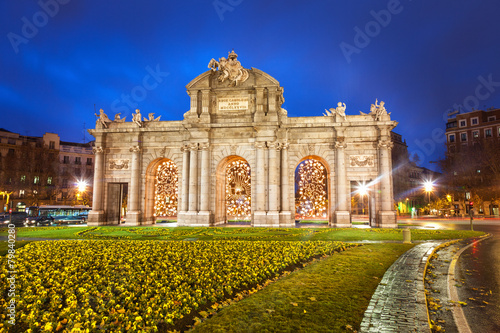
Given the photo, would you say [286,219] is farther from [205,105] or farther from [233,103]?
[205,105]

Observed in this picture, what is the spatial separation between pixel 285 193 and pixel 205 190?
25.7ft

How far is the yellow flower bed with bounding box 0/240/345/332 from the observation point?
6082 mm

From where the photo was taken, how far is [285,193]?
29.8 m

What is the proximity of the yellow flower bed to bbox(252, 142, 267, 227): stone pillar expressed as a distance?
46.6 feet

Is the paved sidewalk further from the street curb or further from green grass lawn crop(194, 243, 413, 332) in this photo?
the street curb

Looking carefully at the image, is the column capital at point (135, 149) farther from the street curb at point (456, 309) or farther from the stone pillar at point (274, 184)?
the street curb at point (456, 309)

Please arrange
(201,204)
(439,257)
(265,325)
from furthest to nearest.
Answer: (201,204)
(439,257)
(265,325)

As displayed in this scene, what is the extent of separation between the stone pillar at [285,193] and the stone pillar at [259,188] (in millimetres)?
1780

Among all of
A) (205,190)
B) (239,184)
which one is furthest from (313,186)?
(205,190)

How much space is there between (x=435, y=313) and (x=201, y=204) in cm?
2512

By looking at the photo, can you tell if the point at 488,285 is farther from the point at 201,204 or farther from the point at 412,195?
the point at 412,195

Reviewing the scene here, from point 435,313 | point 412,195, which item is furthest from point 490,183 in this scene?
point 435,313

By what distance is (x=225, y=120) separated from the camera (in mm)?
31094

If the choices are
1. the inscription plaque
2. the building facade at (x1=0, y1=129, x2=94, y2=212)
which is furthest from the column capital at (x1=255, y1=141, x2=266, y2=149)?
the building facade at (x1=0, y1=129, x2=94, y2=212)
